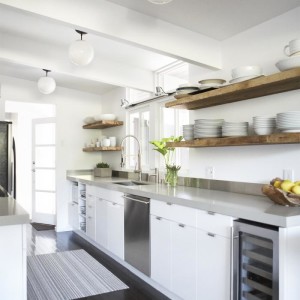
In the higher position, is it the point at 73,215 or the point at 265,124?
the point at 265,124

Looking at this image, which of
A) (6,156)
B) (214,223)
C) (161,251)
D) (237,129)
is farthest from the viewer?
(6,156)

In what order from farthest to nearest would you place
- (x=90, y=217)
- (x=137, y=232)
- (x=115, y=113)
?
(x=115, y=113)
(x=90, y=217)
(x=137, y=232)

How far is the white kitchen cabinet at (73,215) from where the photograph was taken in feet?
16.5

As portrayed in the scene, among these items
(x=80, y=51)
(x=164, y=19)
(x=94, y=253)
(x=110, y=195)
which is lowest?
(x=94, y=253)

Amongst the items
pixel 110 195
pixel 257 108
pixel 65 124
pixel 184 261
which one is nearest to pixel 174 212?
pixel 184 261

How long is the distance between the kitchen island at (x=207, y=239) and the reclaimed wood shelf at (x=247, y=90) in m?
0.84

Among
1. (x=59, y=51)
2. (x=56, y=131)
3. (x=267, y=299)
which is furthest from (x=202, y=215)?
(x=56, y=131)

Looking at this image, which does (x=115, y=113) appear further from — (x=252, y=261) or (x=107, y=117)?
(x=252, y=261)

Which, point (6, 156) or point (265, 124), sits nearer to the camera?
point (265, 124)

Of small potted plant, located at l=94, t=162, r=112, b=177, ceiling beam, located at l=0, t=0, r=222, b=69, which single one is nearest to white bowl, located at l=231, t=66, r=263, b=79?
ceiling beam, located at l=0, t=0, r=222, b=69

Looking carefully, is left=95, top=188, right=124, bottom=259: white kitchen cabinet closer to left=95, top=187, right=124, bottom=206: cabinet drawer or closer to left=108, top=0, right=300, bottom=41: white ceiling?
left=95, top=187, right=124, bottom=206: cabinet drawer

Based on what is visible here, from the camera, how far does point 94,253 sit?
4.11 metres

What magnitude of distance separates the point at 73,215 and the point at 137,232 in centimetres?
231

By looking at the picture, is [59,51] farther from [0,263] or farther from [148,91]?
[0,263]
